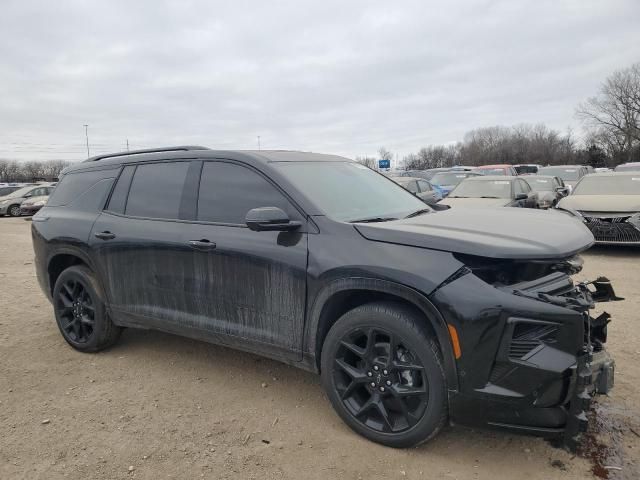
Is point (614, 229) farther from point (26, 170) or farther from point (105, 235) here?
point (26, 170)

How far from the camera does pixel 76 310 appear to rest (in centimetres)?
441

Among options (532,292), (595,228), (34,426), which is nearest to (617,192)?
(595,228)

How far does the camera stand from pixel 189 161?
3.78m

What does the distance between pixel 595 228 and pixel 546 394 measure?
7.29 m

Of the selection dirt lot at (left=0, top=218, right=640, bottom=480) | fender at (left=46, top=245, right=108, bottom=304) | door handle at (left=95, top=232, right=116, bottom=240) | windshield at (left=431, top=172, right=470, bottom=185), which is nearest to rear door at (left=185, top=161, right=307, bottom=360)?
dirt lot at (left=0, top=218, right=640, bottom=480)

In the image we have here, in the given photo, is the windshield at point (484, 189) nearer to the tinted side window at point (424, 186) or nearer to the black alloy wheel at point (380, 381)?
the tinted side window at point (424, 186)

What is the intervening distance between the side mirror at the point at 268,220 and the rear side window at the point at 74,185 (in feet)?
6.61


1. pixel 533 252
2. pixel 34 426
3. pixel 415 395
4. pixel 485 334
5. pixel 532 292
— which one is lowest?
pixel 34 426

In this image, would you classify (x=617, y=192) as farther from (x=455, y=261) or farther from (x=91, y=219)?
(x=91, y=219)

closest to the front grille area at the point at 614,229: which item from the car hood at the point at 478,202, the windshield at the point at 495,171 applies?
the car hood at the point at 478,202

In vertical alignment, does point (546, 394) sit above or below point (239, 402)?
above

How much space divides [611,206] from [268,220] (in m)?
7.96

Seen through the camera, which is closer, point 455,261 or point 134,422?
point 455,261

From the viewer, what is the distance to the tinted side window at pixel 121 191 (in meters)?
4.13
